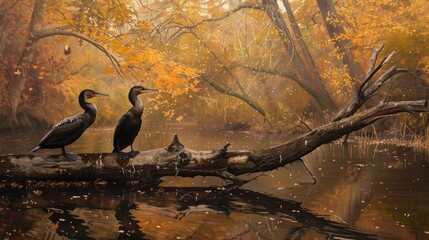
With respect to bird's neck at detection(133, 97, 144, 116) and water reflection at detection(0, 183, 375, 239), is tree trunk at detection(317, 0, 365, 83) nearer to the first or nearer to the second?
water reflection at detection(0, 183, 375, 239)

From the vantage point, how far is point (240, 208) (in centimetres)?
1061

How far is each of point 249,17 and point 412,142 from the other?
13521mm

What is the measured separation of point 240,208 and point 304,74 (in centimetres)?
1661

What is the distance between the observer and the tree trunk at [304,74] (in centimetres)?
2525

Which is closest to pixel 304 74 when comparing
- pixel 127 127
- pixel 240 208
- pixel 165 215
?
pixel 127 127

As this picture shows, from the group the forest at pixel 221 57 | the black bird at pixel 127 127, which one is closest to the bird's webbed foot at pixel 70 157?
the black bird at pixel 127 127

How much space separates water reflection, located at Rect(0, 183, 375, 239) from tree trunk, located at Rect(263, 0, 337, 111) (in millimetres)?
14017

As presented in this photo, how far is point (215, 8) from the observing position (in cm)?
3080

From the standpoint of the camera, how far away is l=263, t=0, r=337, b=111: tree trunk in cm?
2525

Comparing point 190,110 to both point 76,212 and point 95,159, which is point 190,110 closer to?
point 95,159

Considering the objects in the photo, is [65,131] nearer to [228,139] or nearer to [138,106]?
[138,106]

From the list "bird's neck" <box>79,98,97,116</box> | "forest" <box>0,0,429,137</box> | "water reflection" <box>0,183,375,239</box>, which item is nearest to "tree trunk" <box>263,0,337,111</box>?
"forest" <box>0,0,429,137</box>

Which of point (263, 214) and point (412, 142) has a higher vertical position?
point (412, 142)

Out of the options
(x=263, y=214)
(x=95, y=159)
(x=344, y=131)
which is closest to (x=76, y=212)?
(x=95, y=159)
